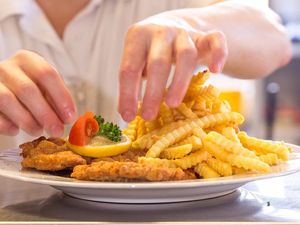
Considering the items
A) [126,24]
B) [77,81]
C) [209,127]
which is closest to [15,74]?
[209,127]

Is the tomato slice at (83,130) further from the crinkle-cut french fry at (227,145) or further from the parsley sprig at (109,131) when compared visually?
the crinkle-cut french fry at (227,145)

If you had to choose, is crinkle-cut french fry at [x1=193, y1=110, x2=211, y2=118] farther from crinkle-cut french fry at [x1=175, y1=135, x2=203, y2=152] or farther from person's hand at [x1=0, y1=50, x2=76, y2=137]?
person's hand at [x1=0, y1=50, x2=76, y2=137]

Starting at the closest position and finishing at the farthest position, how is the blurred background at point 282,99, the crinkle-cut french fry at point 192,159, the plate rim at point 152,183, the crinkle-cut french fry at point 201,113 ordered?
1. the plate rim at point 152,183
2. the crinkle-cut french fry at point 192,159
3. the crinkle-cut french fry at point 201,113
4. the blurred background at point 282,99

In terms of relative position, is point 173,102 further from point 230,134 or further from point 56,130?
point 56,130

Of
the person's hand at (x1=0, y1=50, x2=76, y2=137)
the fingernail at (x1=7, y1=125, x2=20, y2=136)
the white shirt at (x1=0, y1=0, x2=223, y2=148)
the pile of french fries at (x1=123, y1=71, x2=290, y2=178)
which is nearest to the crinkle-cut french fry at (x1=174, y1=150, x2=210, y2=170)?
the pile of french fries at (x1=123, y1=71, x2=290, y2=178)

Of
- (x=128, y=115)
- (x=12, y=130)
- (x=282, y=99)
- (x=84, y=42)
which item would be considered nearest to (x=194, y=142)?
(x=128, y=115)

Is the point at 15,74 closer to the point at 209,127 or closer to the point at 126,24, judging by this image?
the point at 209,127

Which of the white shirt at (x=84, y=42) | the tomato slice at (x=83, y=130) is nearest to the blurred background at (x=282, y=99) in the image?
the white shirt at (x=84, y=42)
